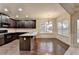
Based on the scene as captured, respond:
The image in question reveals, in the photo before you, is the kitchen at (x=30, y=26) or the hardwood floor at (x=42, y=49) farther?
the kitchen at (x=30, y=26)

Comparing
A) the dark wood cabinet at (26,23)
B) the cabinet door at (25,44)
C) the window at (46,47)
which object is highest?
the dark wood cabinet at (26,23)

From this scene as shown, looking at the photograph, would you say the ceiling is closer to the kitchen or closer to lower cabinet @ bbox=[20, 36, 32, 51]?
the kitchen

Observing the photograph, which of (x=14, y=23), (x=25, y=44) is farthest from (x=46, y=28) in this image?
(x=14, y=23)

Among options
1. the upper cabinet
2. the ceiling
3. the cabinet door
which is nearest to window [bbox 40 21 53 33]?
the ceiling

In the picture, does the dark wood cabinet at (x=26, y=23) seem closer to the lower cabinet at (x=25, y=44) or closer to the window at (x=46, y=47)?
the lower cabinet at (x=25, y=44)

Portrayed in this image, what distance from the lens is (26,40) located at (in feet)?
17.1

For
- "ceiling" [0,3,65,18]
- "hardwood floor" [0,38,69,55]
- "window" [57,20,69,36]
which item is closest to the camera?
"hardwood floor" [0,38,69,55]

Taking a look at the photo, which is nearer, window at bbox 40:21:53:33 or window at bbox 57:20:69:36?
window at bbox 40:21:53:33

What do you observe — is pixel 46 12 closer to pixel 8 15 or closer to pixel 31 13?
pixel 31 13

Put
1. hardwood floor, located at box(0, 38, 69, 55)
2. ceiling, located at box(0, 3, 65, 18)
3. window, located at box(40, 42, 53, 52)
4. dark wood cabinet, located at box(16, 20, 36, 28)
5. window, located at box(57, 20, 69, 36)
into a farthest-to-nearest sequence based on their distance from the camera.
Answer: window, located at box(57, 20, 69, 36) < dark wood cabinet, located at box(16, 20, 36, 28) < ceiling, located at box(0, 3, 65, 18) < window, located at box(40, 42, 53, 52) < hardwood floor, located at box(0, 38, 69, 55)

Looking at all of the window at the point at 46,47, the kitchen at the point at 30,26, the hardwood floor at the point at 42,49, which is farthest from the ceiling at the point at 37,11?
the window at the point at 46,47

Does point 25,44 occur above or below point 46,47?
above

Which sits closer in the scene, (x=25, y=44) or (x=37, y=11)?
(x=25, y=44)

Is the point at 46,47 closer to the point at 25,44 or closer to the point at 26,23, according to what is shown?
the point at 25,44
